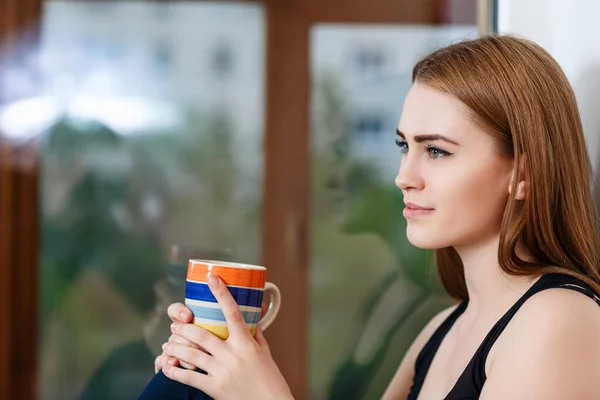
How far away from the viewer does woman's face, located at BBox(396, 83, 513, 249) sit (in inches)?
32.9

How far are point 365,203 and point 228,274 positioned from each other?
1226 mm

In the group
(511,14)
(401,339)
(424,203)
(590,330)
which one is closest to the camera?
(590,330)

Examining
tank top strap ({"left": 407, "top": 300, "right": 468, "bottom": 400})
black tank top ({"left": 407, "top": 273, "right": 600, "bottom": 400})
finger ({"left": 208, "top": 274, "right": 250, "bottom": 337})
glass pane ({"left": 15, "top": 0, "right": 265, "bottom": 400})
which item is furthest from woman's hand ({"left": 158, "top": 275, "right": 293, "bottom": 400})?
glass pane ({"left": 15, "top": 0, "right": 265, "bottom": 400})

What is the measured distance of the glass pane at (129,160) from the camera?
6.45 ft

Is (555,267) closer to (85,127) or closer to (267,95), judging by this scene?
(267,95)

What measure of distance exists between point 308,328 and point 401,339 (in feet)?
0.87

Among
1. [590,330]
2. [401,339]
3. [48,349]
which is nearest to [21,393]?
[48,349]

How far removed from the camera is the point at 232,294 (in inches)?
30.4

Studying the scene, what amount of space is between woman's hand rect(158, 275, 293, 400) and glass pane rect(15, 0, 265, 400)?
3.90 feet

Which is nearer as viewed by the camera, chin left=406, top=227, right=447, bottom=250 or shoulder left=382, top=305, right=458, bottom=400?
chin left=406, top=227, right=447, bottom=250

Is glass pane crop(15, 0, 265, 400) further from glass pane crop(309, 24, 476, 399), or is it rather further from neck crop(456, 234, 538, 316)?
neck crop(456, 234, 538, 316)

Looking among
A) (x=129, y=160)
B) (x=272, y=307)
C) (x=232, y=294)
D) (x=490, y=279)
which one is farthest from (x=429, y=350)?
(x=129, y=160)

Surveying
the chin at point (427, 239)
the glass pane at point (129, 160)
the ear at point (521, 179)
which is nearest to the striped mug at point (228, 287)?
the chin at point (427, 239)

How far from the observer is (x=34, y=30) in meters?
1.96
